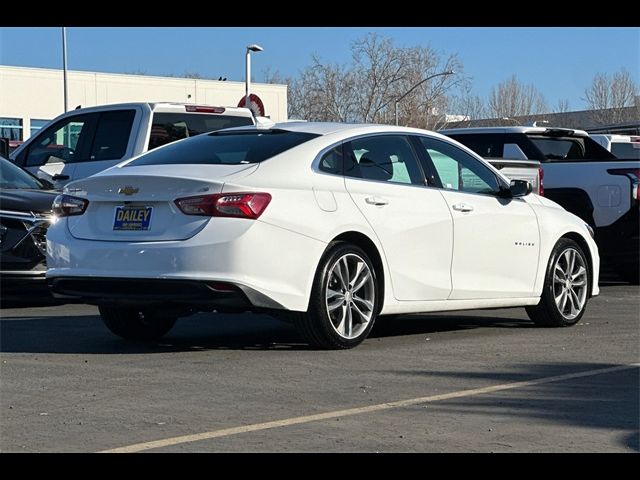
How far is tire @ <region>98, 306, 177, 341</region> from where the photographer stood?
9242 millimetres

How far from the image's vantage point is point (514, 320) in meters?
11.1

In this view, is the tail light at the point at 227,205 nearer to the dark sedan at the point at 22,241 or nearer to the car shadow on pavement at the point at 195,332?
the car shadow on pavement at the point at 195,332

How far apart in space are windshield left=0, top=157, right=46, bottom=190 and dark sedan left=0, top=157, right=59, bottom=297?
0.71 metres

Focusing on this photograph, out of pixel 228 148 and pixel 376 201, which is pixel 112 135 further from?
pixel 376 201

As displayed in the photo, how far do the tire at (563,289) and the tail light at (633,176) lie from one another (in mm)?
3682

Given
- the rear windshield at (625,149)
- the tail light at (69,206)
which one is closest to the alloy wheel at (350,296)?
the tail light at (69,206)

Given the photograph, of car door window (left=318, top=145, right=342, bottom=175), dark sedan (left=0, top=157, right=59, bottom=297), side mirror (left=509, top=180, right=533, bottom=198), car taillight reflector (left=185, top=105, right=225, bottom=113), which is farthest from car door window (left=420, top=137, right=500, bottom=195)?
car taillight reflector (left=185, top=105, right=225, bottom=113)

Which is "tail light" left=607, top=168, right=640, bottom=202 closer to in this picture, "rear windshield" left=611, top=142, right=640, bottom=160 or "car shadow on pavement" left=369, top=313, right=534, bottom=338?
"car shadow on pavement" left=369, top=313, right=534, bottom=338
